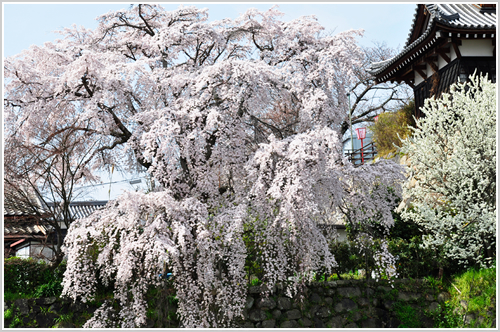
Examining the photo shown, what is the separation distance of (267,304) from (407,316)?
2.98 m

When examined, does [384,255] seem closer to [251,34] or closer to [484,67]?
[251,34]

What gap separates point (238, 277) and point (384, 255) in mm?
2949

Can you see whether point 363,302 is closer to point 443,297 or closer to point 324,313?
point 324,313

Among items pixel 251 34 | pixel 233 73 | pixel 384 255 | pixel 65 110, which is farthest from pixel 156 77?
pixel 384 255

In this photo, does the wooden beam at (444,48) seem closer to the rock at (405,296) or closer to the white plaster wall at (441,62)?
the white plaster wall at (441,62)

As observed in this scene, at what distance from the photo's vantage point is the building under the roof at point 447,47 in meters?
11.0

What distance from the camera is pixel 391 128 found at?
14.5 metres

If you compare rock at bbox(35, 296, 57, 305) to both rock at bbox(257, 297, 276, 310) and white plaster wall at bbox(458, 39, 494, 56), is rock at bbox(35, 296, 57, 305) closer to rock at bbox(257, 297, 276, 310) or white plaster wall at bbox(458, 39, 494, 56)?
rock at bbox(257, 297, 276, 310)

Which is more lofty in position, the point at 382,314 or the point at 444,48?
the point at 444,48

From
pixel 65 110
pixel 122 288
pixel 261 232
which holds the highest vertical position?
pixel 65 110

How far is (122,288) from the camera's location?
730 cm

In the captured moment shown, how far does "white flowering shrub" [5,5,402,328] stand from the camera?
690 cm

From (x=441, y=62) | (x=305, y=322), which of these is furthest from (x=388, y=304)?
(x=441, y=62)

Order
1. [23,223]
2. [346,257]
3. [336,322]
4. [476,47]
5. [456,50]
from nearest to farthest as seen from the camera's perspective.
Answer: [336,322] → [346,257] → [23,223] → [456,50] → [476,47]
